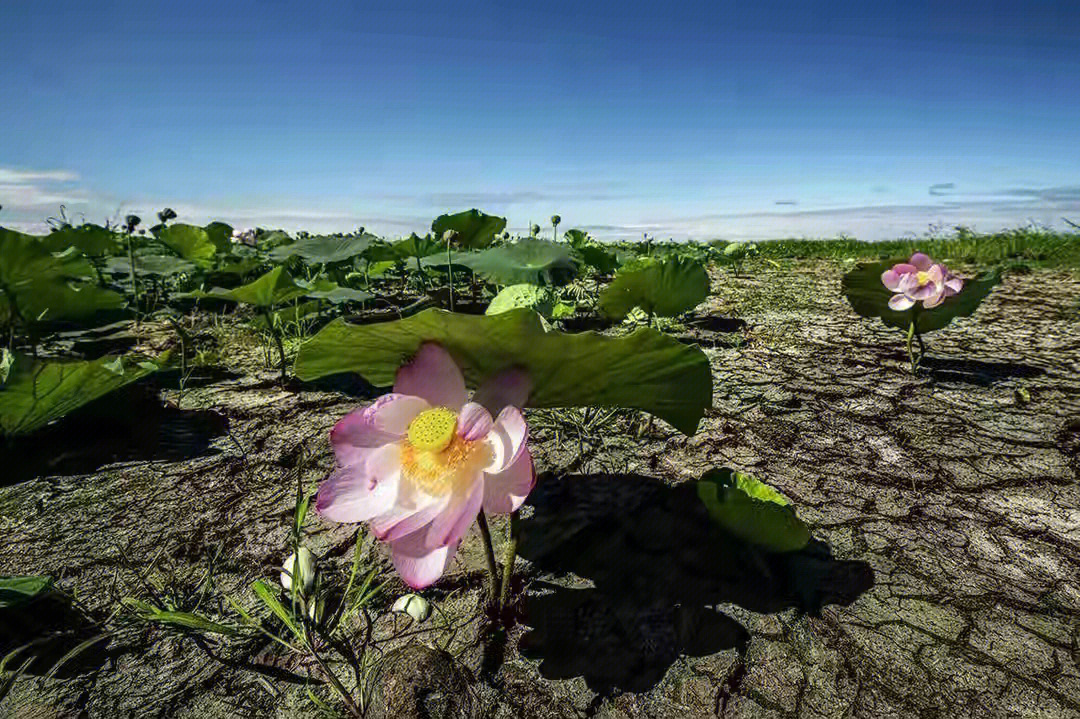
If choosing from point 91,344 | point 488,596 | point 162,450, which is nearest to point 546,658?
point 488,596

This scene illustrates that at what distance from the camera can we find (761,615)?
79cm

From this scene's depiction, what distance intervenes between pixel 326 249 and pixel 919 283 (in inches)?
83.8

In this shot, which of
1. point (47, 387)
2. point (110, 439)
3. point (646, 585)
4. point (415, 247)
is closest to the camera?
point (646, 585)

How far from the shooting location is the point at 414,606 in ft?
2.54

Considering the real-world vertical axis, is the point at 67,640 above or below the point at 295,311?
below

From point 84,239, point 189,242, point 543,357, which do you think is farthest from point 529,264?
point 84,239

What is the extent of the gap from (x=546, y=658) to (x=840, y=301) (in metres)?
2.96

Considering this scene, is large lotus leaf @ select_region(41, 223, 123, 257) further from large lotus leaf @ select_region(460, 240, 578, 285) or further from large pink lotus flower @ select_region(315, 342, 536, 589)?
large pink lotus flower @ select_region(315, 342, 536, 589)

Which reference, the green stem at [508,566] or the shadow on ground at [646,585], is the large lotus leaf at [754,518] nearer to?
the shadow on ground at [646,585]

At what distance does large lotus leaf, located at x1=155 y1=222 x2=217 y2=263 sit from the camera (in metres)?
2.98

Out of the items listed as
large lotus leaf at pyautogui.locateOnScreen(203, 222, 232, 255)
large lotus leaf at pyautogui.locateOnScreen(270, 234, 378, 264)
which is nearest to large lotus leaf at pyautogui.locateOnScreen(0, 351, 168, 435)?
large lotus leaf at pyautogui.locateOnScreen(270, 234, 378, 264)

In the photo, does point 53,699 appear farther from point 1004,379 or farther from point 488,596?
point 1004,379

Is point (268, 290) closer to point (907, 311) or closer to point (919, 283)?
point (919, 283)

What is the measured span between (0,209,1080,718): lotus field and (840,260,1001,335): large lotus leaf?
0.4 inches
